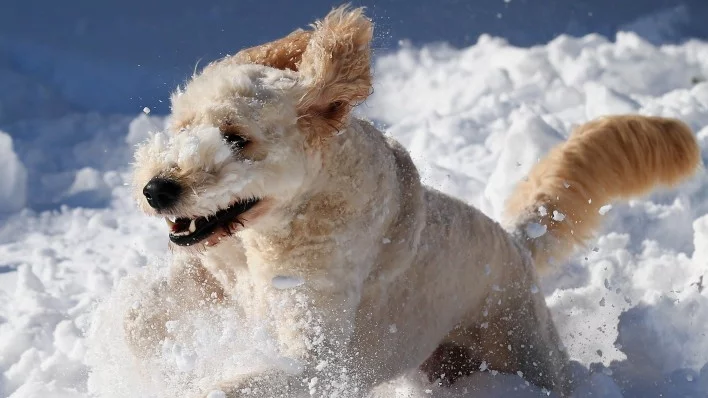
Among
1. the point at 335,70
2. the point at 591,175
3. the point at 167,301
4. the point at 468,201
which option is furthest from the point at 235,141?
the point at 468,201

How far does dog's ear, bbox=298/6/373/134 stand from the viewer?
2.85 m

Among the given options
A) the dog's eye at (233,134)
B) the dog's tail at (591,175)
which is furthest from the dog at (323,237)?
the dog's tail at (591,175)

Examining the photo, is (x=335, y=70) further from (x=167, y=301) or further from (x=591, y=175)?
(x=591, y=175)

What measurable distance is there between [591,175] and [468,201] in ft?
4.64

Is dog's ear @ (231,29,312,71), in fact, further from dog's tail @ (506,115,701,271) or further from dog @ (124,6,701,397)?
dog's tail @ (506,115,701,271)

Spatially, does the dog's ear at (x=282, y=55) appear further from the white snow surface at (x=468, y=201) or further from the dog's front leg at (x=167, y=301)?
the dog's front leg at (x=167, y=301)

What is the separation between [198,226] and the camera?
2.67 m

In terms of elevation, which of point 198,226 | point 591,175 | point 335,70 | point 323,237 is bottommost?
point 591,175

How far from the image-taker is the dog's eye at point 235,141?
2.66 metres

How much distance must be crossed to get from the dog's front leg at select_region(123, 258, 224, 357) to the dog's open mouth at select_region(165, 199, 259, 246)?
738 mm

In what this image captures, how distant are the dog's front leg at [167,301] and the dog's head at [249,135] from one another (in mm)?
661

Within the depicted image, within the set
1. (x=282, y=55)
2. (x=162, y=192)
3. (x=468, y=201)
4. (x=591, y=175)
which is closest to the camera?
(x=162, y=192)

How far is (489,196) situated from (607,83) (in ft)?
8.58

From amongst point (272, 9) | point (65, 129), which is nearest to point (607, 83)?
point (272, 9)
